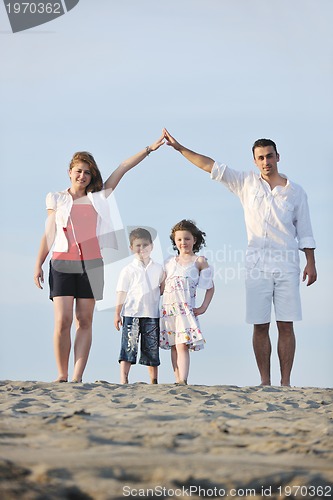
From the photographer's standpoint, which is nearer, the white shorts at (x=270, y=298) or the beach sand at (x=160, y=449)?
the beach sand at (x=160, y=449)


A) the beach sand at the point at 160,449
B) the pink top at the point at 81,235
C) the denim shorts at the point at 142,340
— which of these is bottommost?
the beach sand at the point at 160,449

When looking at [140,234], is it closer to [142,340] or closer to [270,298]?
[142,340]

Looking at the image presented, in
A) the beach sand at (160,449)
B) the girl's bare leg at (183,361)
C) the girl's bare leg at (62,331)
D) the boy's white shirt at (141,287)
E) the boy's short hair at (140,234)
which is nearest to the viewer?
the beach sand at (160,449)

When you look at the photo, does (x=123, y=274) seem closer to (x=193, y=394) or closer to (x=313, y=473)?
(x=193, y=394)

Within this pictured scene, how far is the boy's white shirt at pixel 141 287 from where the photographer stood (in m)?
6.58

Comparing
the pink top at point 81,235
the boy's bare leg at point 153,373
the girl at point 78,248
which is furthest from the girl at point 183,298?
the pink top at point 81,235

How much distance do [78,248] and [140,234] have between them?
0.77m

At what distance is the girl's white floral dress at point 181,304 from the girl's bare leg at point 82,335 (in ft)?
2.35

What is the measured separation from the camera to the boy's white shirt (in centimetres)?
658

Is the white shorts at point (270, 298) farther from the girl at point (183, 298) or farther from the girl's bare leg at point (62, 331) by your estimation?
the girl's bare leg at point (62, 331)

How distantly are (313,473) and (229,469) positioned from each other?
33 centimetres

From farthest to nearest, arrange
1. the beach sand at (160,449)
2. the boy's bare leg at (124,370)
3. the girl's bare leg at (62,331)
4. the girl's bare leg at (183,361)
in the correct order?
the boy's bare leg at (124,370), the girl's bare leg at (183,361), the girl's bare leg at (62,331), the beach sand at (160,449)

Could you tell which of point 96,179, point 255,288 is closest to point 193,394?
point 255,288

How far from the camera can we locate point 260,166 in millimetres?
6617
